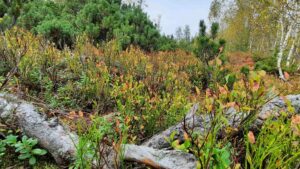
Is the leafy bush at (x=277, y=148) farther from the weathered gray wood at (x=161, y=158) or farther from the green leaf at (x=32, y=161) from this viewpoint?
the green leaf at (x=32, y=161)

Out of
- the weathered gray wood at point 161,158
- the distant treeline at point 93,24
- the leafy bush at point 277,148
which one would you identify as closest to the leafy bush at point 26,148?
the weathered gray wood at point 161,158

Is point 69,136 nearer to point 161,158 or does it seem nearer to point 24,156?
point 24,156

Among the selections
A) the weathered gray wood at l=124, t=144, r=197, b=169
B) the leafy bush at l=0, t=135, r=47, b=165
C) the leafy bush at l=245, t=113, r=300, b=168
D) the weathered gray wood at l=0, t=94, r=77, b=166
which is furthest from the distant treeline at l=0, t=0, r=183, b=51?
the leafy bush at l=245, t=113, r=300, b=168

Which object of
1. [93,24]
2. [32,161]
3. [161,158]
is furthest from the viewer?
[93,24]

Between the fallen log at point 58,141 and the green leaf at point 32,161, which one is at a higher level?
the fallen log at point 58,141

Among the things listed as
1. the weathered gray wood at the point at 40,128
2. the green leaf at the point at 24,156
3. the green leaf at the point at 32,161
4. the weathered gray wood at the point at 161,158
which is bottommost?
the green leaf at the point at 32,161

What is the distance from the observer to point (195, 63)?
708 centimetres

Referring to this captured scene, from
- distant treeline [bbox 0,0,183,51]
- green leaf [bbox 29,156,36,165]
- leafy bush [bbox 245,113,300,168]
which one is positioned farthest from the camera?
distant treeline [bbox 0,0,183,51]

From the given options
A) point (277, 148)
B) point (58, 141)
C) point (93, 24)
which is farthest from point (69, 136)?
point (93, 24)

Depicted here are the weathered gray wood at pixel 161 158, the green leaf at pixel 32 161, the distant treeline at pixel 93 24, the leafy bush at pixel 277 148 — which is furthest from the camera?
the distant treeline at pixel 93 24

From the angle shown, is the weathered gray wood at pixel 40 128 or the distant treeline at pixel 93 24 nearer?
the weathered gray wood at pixel 40 128

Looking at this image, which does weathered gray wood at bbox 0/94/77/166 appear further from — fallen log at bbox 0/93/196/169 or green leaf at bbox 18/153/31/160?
green leaf at bbox 18/153/31/160

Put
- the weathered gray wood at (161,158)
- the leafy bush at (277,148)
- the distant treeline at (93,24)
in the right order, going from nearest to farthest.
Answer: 1. the leafy bush at (277,148)
2. the weathered gray wood at (161,158)
3. the distant treeline at (93,24)

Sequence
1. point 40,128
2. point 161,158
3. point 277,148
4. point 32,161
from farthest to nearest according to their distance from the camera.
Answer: point 40,128 → point 32,161 → point 161,158 → point 277,148
